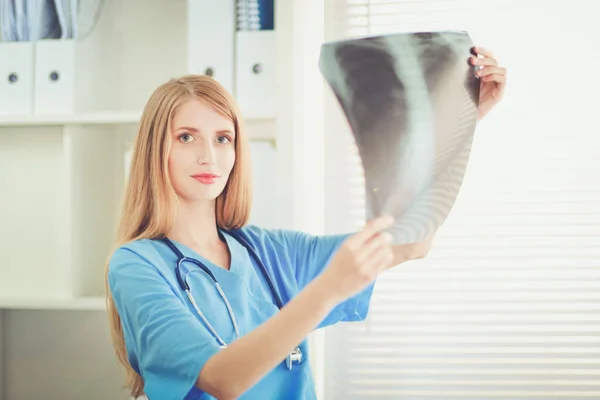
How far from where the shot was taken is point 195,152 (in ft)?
3.57

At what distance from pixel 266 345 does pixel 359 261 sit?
0.53 ft

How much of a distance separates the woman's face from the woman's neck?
38mm

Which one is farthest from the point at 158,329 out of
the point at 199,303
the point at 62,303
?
the point at 62,303

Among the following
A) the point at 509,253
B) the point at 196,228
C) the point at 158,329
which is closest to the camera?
the point at 158,329

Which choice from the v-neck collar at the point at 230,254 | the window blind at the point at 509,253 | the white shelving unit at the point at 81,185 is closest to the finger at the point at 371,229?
the v-neck collar at the point at 230,254

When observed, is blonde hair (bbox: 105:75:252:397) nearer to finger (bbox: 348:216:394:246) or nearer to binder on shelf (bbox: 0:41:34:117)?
finger (bbox: 348:216:394:246)

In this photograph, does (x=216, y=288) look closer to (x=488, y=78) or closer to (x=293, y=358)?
(x=293, y=358)

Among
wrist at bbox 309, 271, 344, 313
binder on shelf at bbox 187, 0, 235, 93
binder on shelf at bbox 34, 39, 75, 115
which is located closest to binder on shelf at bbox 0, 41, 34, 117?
binder on shelf at bbox 34, 39, 75, 115

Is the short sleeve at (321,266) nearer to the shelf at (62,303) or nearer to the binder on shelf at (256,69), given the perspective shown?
the binder on shelf at (256,69)

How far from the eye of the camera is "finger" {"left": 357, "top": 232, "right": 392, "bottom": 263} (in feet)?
2.64

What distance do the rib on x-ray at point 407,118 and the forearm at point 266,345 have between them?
12cm

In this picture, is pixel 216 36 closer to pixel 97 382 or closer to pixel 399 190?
pixel 399 190

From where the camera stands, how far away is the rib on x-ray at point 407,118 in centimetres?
87

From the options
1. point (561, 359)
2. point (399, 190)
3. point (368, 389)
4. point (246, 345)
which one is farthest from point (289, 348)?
point (561, 359)
